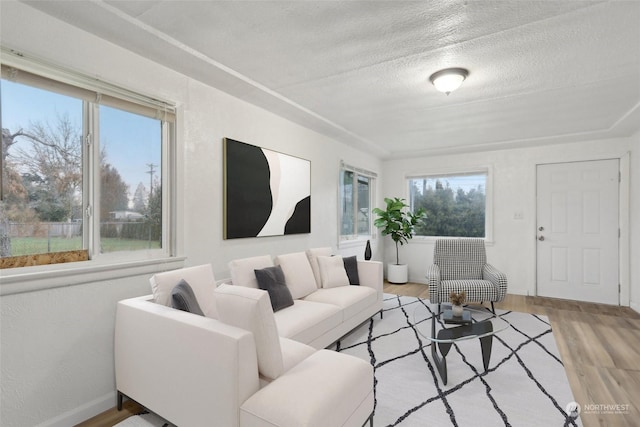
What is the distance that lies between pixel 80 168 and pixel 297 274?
75.8 inches

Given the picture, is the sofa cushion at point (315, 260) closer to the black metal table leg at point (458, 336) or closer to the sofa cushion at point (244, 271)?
the sofa cushion at point (244, 271)

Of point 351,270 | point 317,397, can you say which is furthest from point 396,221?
point 317,397

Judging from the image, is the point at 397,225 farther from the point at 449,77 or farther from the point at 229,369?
the point at 229,369

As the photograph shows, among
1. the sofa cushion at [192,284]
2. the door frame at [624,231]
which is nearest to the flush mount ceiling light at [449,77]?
the sofa cushion at [192,284]

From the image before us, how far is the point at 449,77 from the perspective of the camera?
2541 millimetres

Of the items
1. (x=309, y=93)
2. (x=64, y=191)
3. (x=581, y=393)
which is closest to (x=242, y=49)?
(x=309, y=93)

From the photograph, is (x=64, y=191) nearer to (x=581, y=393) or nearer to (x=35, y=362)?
(x=35, y=362)

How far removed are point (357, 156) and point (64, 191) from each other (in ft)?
13.4

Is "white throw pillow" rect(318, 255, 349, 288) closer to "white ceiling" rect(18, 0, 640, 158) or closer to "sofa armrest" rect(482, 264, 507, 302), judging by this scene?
"white ceiling" rect(18, 0, 640, 158)

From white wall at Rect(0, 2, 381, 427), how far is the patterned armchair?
2425 millimetres

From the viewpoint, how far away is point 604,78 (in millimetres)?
2662

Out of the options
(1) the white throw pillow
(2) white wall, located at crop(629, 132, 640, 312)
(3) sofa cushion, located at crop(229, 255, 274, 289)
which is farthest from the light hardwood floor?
(1) the white throw pillow

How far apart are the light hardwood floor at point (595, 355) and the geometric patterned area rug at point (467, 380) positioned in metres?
0.11

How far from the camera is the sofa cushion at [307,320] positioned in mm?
2287
